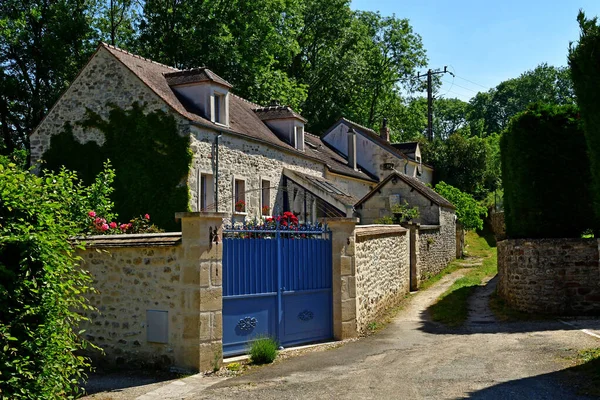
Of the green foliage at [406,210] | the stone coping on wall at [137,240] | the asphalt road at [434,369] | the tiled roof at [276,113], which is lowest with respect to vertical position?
the asphalt road at [434,369]

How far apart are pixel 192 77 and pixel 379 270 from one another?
9.32 metres

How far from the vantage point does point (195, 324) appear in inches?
351

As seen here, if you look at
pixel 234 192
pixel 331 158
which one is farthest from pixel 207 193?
pixel 331 158

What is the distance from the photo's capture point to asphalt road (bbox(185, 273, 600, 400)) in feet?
24.7

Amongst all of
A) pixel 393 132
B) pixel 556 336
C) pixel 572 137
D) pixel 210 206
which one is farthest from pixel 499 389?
pixel 393 132

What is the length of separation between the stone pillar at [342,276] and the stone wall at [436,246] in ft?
29.1

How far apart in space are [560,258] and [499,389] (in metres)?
7.02

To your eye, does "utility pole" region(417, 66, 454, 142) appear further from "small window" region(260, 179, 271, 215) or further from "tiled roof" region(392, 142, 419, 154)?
"small window" region(260, 179, 271, 215)

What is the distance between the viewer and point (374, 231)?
46.1 ft

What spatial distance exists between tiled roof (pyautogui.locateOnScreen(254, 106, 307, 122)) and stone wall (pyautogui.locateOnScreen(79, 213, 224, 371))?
51.0ft

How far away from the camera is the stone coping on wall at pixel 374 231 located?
1288cm

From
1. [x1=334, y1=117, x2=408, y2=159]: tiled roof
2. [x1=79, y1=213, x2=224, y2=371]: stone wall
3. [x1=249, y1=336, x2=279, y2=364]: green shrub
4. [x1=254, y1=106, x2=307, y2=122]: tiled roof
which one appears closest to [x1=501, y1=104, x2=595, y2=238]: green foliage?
[x1=249, y1=336, x2=279, y2=364]: green shrub

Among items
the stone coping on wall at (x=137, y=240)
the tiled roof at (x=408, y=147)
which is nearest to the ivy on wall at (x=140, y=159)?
the stone coping on wall at (x=137, y=240)

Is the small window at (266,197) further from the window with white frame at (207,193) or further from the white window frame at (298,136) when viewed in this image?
the white window frame at (298,136)
